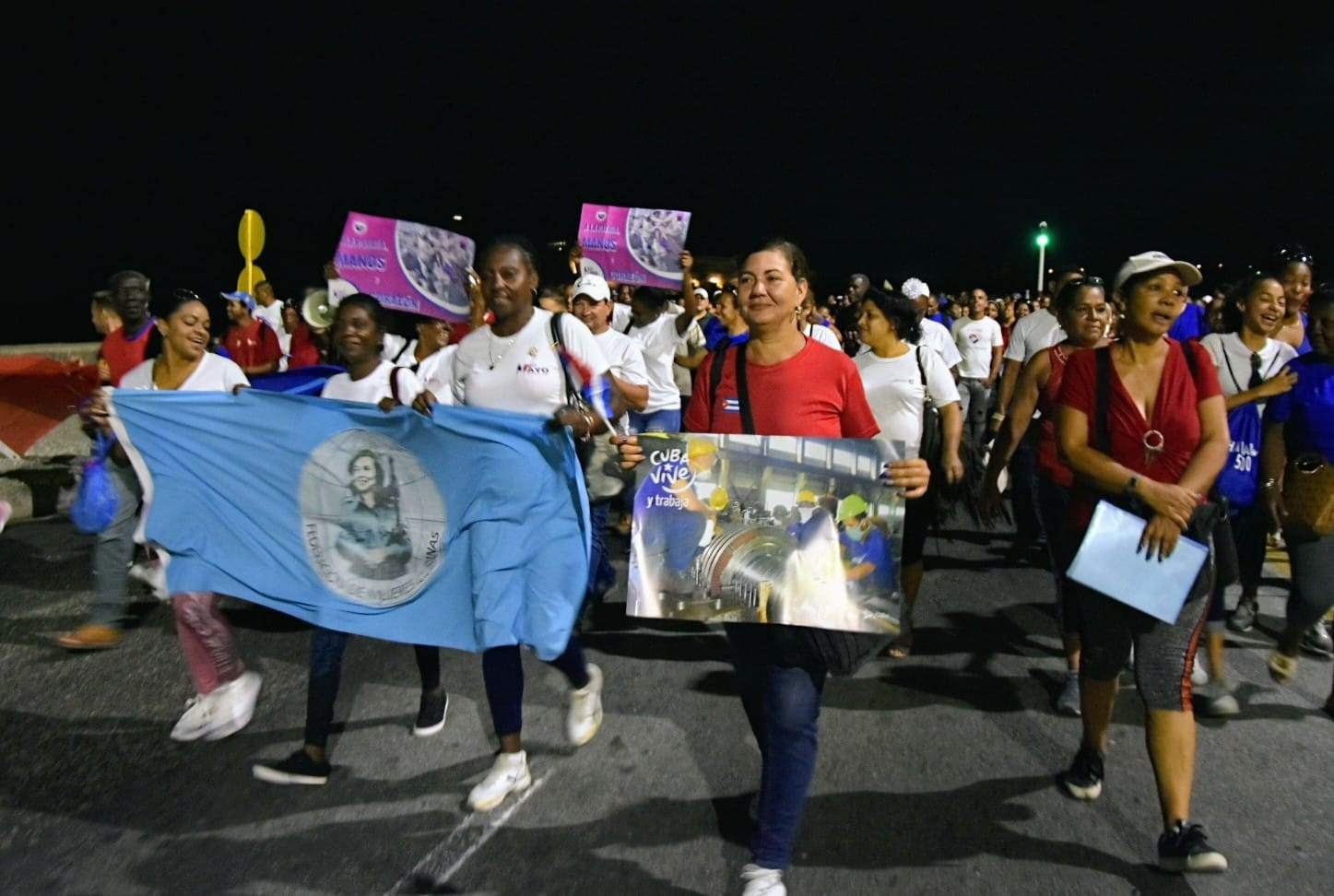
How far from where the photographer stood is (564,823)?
3586mm

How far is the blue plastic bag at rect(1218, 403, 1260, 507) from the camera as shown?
5117mm

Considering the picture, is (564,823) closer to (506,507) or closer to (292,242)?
(506,507)

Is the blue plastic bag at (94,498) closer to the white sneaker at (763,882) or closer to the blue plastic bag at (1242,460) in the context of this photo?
the white sneaker at (763,882)

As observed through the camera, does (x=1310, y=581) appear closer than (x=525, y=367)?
No

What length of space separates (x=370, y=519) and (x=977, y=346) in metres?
9.62

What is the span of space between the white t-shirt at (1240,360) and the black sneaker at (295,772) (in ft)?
15.7

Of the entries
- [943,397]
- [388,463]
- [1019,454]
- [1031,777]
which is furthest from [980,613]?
[388,463]

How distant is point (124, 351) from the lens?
5.79 metres

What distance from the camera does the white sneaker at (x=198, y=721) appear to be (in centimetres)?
434

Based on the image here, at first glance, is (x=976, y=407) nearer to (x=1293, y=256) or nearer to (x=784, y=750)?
(x=1293, y=256)

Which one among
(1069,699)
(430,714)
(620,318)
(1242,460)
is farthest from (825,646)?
(620,318)

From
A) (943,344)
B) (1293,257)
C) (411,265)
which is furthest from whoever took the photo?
(943,344)

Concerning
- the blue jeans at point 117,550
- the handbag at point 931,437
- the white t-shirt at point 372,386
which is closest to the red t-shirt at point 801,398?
the white t-shirt at point 372,386

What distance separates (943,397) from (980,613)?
1.80 m
